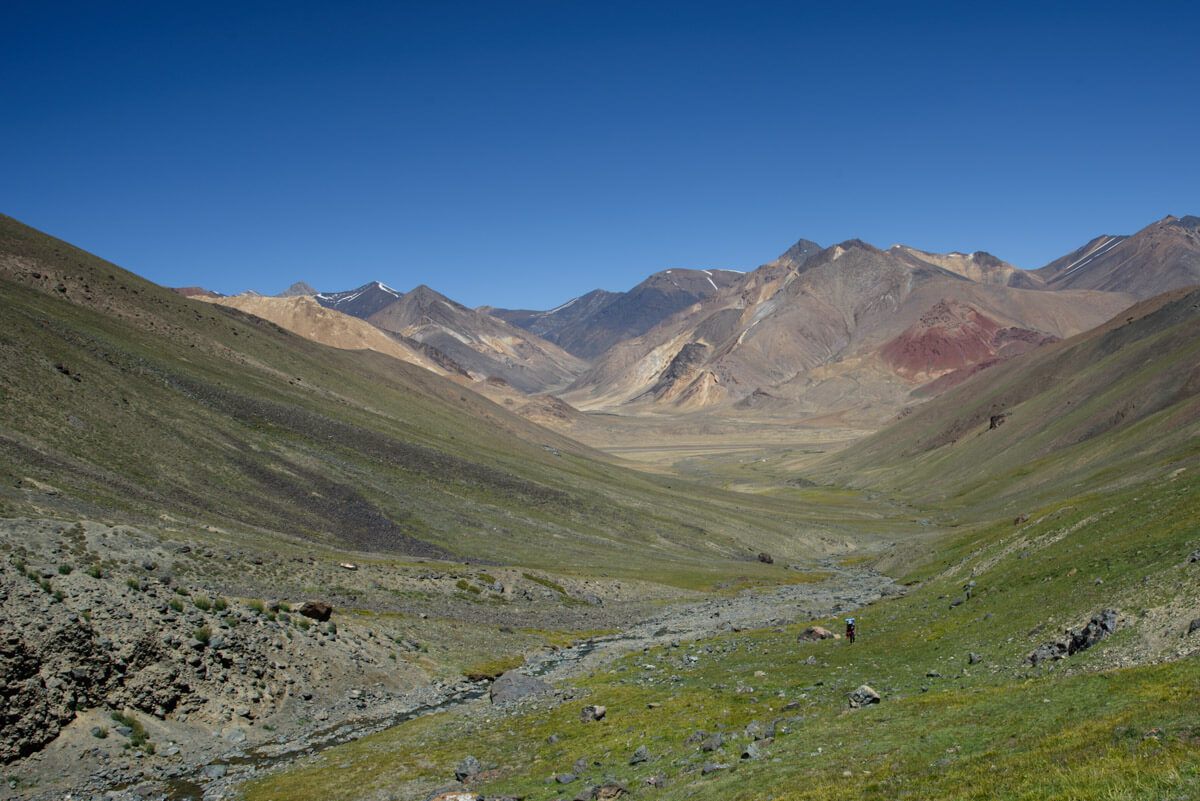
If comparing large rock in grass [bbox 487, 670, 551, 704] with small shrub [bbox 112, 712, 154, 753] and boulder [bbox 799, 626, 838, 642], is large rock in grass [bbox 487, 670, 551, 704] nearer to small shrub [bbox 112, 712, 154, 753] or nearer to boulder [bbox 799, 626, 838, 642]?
boulder [bbox 799, 626, 838, 642]

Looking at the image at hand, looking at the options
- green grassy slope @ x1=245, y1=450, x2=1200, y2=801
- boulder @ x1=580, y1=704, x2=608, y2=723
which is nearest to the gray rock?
green grassy slope @ x1=245, y1=450, x2=1200, y2=801

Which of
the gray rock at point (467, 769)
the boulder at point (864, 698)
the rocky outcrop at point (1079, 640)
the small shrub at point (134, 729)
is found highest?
the rocky outcrop at point (1079, 640)

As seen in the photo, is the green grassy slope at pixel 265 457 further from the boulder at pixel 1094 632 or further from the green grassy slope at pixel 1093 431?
the boulder at pixel 1094 632

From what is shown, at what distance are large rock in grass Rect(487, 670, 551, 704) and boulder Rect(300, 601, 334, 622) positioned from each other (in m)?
12.7

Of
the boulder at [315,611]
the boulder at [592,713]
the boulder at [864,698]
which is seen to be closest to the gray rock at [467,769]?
the boulder at [592,713]

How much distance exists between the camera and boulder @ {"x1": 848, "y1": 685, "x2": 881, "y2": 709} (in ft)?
107

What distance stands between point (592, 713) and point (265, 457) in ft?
251

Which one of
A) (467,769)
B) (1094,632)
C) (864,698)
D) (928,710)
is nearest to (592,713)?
(467,769)

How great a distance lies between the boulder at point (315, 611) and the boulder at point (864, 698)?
115ft

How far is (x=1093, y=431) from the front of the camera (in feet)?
461

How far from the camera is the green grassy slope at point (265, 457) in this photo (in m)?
81.1

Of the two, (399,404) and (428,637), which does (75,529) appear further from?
(399,404)

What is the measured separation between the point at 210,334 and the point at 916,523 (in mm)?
134569

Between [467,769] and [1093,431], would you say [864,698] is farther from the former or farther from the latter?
[1093,431]
